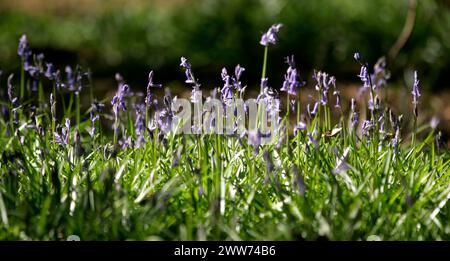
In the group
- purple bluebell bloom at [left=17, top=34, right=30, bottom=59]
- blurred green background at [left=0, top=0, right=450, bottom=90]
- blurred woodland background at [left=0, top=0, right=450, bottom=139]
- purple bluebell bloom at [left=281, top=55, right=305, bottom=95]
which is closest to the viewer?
purple bluebell bloom at [left=281, top=55, right=305, bottom=95]

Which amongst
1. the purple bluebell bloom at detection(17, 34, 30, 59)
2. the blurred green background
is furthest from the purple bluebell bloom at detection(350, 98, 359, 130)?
the blurred green background

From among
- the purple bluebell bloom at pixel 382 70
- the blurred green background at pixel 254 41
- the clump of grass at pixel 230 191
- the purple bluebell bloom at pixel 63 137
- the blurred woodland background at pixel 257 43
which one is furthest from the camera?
the blurred green background at pixel 254 41

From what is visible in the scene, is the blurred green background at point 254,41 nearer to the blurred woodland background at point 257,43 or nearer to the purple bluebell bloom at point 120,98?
the blurred woodland background at point 257,43

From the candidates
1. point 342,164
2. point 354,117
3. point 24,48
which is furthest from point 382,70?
point 24,48

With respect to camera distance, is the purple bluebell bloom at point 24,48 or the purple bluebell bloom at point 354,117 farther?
the purple bluebell bloom at point 24,48

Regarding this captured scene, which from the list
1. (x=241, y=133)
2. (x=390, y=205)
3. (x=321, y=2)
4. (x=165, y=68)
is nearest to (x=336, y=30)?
(x=321, y=2)

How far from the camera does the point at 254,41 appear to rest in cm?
873

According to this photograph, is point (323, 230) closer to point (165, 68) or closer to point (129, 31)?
point (165, 68)

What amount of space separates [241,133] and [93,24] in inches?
282

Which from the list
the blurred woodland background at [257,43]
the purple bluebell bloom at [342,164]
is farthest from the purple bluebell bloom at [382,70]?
the blurred woodland background at [257,43]

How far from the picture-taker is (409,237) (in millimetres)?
2924

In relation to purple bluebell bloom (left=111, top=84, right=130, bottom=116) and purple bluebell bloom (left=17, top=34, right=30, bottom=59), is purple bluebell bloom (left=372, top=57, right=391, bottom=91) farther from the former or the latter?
Answer: purple bluebell bloom (left=17, top=34, right=30, bottom=59)

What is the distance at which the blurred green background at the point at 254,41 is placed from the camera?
8.47m

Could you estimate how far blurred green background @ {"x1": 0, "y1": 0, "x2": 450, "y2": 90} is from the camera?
8469 millimetres
